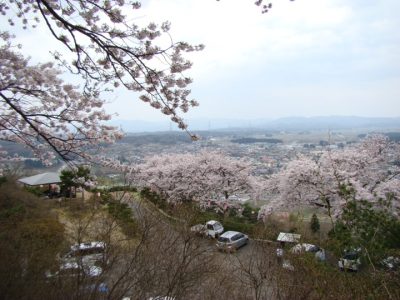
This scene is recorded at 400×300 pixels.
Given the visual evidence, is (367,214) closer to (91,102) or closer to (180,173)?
(91,102)

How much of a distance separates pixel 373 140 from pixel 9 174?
57.4 ft

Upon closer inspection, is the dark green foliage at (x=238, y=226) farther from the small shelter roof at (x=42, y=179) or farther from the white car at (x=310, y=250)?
the small shelter roof at (x=42, y=179)

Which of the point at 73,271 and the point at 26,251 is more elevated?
the point at 26,251

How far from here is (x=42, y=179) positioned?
1997cm

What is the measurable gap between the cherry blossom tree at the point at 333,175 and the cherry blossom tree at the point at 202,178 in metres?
2.86

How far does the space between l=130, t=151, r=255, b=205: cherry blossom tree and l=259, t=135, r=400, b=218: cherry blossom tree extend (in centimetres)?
286

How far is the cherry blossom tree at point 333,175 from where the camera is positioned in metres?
13.5

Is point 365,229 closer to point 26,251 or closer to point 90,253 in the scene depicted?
point 90,253

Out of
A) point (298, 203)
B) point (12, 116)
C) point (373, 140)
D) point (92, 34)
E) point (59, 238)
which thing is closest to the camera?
point (92, 34)

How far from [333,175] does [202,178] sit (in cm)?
838

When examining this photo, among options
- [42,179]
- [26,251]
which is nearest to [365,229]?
[26,251]

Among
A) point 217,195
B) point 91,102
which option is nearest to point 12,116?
point 91,102

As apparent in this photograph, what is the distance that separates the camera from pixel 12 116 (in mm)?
5363

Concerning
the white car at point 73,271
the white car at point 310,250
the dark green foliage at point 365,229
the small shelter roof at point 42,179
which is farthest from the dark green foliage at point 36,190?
the dark green foliage at point 365,229
